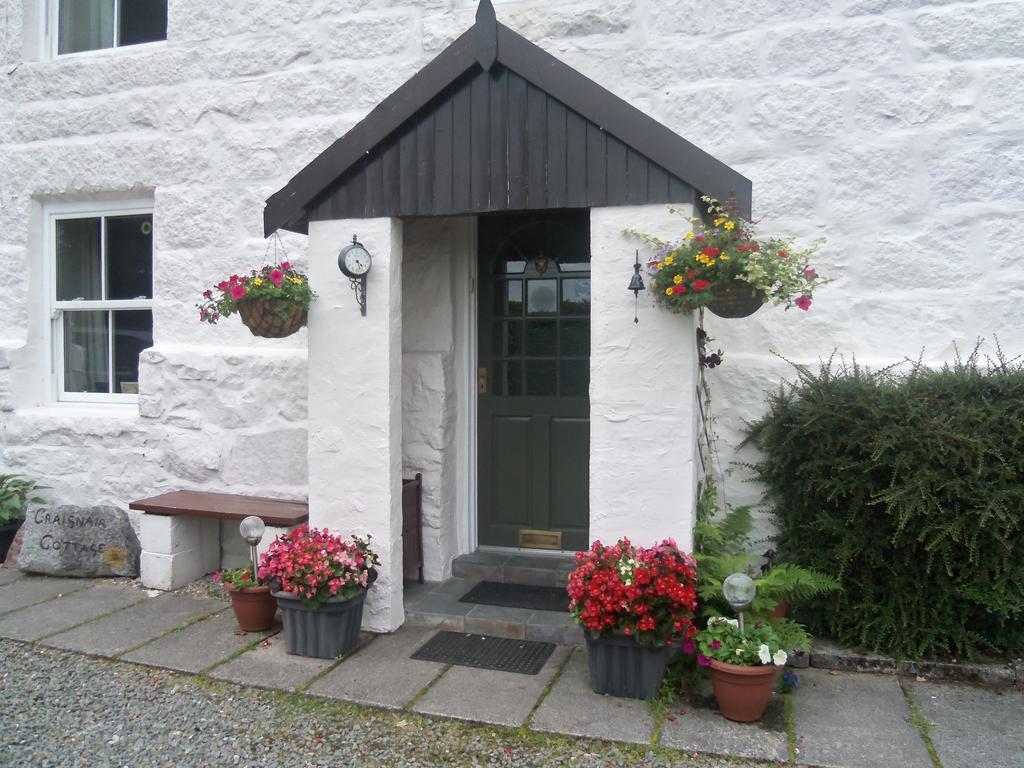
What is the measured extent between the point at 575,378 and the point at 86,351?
4.13m

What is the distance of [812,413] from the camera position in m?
4.45

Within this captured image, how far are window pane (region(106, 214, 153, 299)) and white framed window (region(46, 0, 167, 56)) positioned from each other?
1.44m

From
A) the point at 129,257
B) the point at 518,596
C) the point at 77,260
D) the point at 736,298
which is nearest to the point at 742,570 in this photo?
the point at 736,298

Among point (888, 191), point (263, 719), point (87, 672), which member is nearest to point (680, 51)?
point (888, 191)

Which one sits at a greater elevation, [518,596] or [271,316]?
[271,316]

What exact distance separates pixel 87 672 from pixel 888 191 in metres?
5.12

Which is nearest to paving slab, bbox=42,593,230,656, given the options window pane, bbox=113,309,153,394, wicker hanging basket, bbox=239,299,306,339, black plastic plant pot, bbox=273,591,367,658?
black plastic plant pot, bbox=273,591,367,658

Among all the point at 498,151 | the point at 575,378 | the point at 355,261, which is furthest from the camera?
the point at 575,378

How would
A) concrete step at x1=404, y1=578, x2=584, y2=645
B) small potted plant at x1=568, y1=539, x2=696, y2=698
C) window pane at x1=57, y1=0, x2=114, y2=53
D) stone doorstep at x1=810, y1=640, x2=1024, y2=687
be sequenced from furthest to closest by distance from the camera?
window pane at x1=57, y1=0, x2=114, y2=53 → concrete step at x1=404, y1=578, x2=584, y2=645 → stone doorstep at x1=810, y1=640, x2=1024, y2=687 → small potted plant at x1=568, y1=539, x2=696, y2=698

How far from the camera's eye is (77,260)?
6.91 m

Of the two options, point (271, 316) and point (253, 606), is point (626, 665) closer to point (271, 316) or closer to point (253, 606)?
point (253, 606)

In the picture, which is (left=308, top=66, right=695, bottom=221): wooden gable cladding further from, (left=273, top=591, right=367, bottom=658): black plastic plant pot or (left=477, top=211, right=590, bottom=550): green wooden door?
(left=273, top=591, right=367, bottom=658): black plastic plant pot

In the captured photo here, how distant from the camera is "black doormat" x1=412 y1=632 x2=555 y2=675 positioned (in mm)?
4402

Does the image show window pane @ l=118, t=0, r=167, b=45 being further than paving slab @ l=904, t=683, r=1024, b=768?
Yes
